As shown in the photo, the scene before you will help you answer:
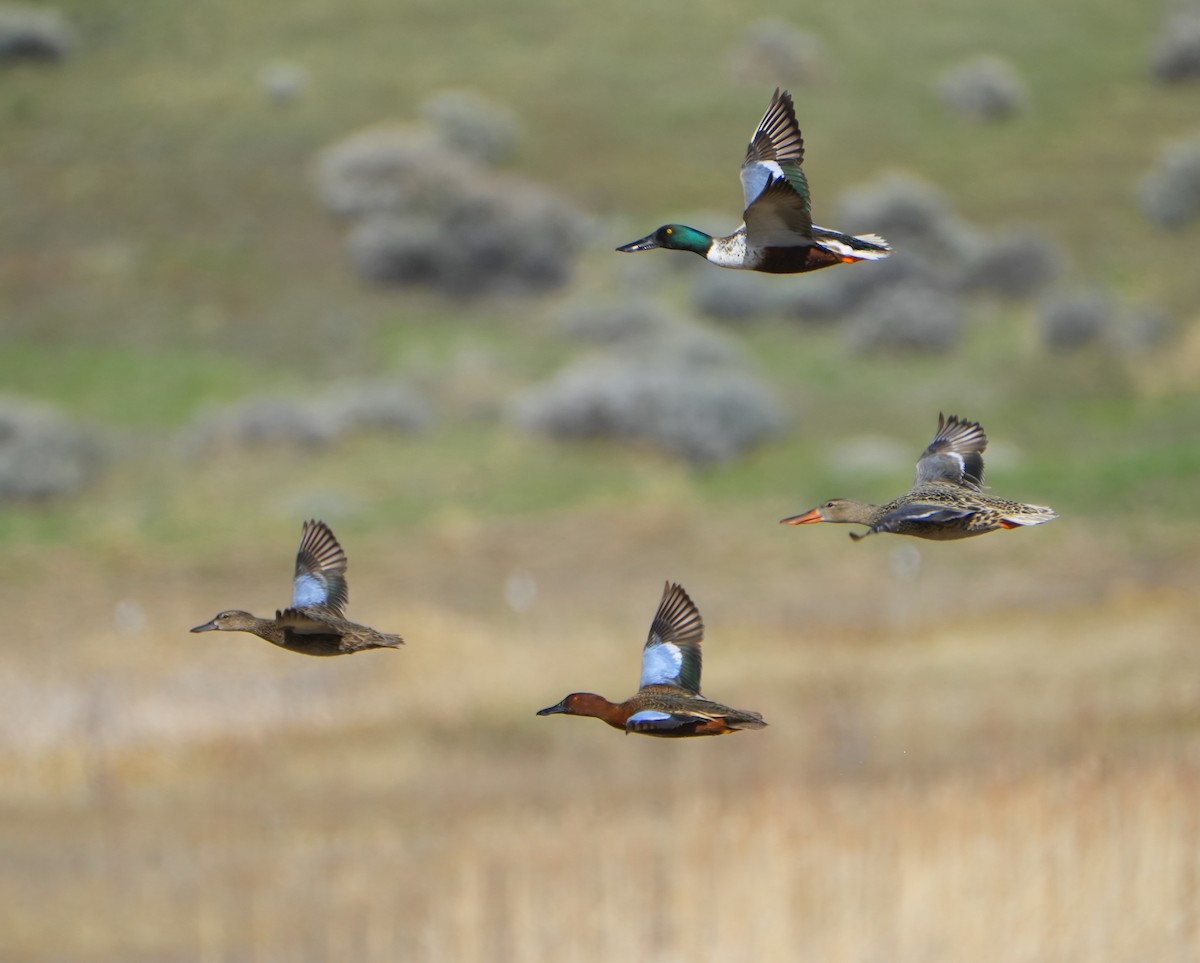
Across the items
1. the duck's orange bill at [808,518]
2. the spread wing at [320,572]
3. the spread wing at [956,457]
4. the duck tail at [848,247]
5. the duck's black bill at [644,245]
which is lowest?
the spread wing at [320,572]

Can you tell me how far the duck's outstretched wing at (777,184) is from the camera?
9.55 metres

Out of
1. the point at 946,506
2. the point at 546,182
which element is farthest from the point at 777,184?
the point at 546,182

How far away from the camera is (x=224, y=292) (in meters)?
40.7

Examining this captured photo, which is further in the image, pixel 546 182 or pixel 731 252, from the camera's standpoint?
pixel 546 182

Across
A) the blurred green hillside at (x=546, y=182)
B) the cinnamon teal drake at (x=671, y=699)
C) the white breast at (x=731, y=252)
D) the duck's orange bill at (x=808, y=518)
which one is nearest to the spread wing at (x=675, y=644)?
the cinnamon teal drake at (x=671, y=699)

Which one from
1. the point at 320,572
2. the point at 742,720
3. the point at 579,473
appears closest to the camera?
the point at 742,720

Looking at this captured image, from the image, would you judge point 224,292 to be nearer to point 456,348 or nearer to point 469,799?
point 456,348

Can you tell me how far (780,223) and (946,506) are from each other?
65.1 inches

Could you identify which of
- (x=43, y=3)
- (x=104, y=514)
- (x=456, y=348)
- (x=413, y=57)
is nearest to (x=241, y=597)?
(x=104, y=514)

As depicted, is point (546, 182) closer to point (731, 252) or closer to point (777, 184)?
point (731, 252)

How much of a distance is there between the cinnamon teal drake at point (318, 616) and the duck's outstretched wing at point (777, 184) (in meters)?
2.79

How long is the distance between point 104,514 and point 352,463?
4582 mm

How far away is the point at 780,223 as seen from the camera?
966 centimetres

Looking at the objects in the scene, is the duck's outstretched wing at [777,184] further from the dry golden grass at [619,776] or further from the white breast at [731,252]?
the dry golden grass at [619,776]
